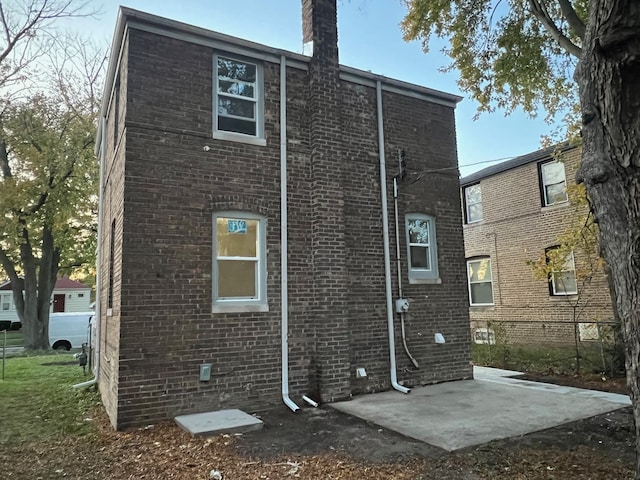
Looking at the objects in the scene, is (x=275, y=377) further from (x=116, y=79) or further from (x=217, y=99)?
(x=116, y=79)

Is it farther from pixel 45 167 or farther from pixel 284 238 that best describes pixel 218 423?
pixel 45 167

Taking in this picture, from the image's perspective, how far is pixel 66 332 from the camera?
22266mm

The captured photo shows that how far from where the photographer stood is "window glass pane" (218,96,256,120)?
8.16 metres

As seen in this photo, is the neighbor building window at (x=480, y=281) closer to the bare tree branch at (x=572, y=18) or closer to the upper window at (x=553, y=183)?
the upper window at (x=553, y=183)

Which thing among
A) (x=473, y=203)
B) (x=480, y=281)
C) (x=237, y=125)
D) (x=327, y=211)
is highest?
(x=473, y=203)

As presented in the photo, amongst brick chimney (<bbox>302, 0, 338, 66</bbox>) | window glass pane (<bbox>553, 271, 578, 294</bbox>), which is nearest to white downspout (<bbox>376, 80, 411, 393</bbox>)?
brick chimney (<bbox>302, 0, 338, 66</bbox>)

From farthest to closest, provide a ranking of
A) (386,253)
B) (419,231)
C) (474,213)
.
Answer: (474,213), (419,231), (386,253)

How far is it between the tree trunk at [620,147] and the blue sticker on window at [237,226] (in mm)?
5494

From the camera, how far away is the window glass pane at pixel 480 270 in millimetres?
17875

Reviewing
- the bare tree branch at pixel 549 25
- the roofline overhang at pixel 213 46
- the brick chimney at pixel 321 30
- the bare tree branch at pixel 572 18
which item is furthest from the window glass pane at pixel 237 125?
the bare tree branch at pixel 572 18

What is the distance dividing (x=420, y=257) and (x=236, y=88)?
197 inches

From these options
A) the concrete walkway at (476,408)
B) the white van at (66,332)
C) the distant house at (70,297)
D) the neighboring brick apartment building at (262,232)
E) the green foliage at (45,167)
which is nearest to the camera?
the concrete walkway at (476,408)

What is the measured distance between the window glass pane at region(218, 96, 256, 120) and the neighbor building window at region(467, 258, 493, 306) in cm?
1256

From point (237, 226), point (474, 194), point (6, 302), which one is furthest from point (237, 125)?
point (6, 302)
